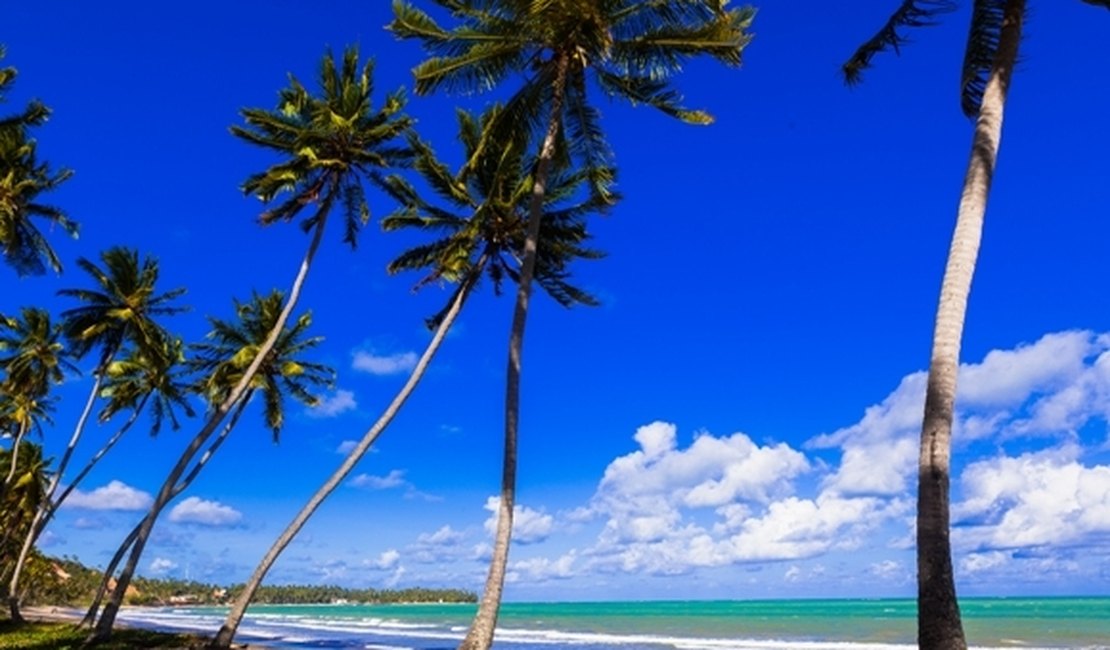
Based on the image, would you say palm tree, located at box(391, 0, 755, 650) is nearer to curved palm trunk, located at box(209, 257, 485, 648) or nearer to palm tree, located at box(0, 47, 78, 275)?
curved palm trunk, located at box(209, 257, 485, 648)

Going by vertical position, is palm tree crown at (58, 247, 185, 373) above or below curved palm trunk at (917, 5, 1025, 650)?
above

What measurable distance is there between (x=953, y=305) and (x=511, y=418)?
6887 mm

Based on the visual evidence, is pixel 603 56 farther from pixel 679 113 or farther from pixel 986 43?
pixel 986 43

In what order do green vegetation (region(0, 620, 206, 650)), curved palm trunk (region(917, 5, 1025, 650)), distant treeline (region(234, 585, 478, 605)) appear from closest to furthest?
Answer: 1. curved palm trunk (region(917, 5, 1025, 650))
2. green vegetation (region(0, 620, 206, 650))
3. distant treeline (region(234, 585, 478, 605))

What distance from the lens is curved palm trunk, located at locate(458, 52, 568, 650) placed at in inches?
421

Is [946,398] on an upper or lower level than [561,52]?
lower

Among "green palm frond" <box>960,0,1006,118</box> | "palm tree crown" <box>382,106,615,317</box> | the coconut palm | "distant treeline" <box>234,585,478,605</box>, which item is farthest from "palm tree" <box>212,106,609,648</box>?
"distant treeline" <box>234,585,478,605</box>

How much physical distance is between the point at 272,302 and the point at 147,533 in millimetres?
8390

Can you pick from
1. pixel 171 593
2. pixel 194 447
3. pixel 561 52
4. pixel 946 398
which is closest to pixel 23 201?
pixel 194 447

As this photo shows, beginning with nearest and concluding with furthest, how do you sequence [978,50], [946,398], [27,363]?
[946,398], [978,50], [27,363]

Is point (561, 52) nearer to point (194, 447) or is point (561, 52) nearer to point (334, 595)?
point (194, 447)

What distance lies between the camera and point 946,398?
19.4 ft

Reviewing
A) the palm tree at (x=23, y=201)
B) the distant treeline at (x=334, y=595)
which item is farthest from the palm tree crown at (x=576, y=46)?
the distant treeline at (x=334, y=595)

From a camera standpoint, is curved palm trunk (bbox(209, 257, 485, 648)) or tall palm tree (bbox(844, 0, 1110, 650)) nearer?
tall palm tree (bbox(844, 0, 1110, 650))
